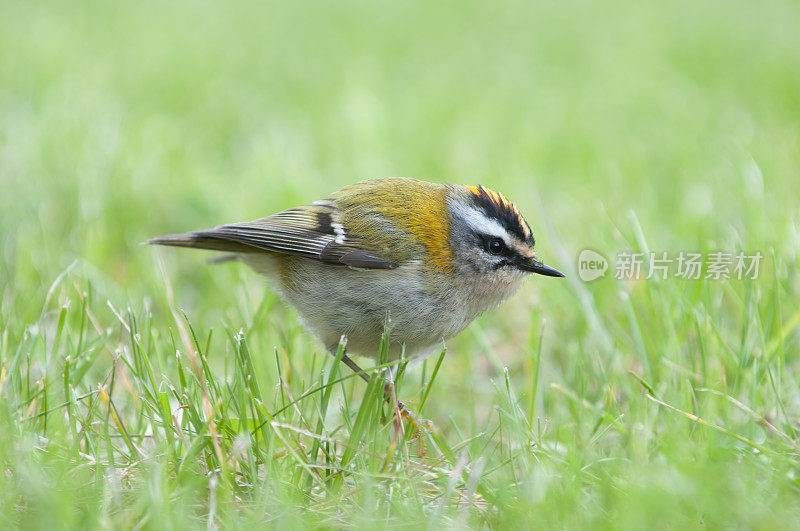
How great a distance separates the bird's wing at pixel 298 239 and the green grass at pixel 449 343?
1.17 feet

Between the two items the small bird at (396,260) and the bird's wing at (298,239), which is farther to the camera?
the bird's wing at (298,239)

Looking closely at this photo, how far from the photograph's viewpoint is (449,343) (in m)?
4.29

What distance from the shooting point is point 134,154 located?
556 centimetres

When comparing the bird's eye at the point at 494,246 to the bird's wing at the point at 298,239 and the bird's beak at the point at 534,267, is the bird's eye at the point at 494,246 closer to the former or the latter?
the bird's beak at the point at 534,267

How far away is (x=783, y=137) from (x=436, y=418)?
395 cm

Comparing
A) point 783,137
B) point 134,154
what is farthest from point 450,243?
point 783,137

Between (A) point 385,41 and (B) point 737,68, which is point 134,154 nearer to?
(A) point 385,41

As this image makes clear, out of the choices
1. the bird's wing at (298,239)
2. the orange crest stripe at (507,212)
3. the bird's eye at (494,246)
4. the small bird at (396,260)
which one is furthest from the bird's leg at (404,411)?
the orange crest stripe at (507,212)

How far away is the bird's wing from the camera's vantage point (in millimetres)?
3344

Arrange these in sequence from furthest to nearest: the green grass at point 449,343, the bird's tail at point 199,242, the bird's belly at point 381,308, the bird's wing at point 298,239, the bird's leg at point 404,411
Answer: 1. the bird's tail at point 199,242
2. the bird's wing at point 298,239
3. the bird's belly at point 381,308
4. the bird's leg at point 404,411
5. the green grass at point 449,343

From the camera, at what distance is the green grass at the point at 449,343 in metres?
2.36

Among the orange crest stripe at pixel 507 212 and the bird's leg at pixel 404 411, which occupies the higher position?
the orange crest stripe at pixel 507 212

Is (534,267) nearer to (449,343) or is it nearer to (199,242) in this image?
(449,343)

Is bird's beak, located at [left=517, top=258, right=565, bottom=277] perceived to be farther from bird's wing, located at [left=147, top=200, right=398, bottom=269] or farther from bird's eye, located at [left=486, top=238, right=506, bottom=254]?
bird's wing, located at [left=147, top=200, right=398, bottom=269]
